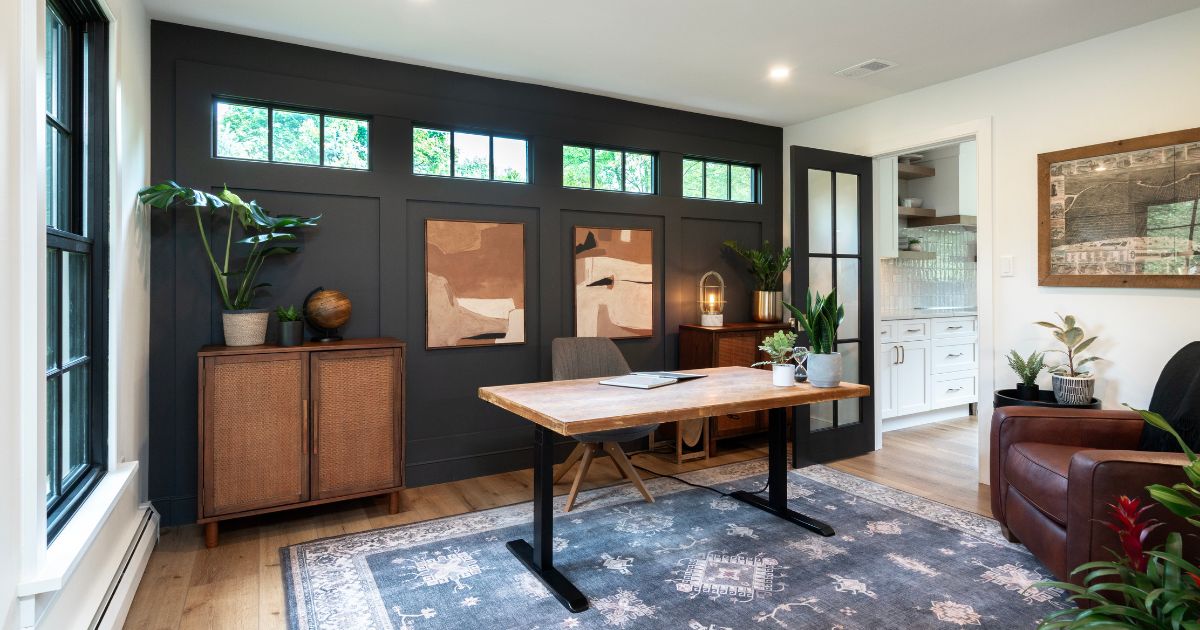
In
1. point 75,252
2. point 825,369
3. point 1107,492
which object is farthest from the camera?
point 825,369

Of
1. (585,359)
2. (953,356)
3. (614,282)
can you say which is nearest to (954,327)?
(953,356)

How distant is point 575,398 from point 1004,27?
2738mm

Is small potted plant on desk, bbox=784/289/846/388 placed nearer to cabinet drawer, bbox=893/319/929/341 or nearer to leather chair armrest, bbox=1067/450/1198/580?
leather chair armrest, bbox=1067/450/1198/580

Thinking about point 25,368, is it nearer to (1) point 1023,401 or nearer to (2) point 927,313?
(1) point 1023,401

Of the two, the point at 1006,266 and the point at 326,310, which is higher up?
the point at 1006,266

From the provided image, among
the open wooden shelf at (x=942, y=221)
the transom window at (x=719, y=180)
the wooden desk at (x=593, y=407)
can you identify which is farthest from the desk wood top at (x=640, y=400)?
the open wooden shelf at (x=942, y=221)

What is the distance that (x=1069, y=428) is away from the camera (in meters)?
2.68

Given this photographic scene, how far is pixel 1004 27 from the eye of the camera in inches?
123

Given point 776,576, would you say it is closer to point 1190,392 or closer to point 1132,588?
point 1132,588

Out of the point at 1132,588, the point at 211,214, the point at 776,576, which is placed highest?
the point at 211,214

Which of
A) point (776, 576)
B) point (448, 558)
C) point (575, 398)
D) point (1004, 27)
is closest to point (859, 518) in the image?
point (776, 576)

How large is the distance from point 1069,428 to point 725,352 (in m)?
2.02

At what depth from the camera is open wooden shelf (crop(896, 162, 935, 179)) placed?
5.62 meters

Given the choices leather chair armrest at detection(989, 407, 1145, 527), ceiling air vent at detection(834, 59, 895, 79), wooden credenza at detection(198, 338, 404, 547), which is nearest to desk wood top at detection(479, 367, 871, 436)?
leather chair armrest at detection(989, 407, 1145, 527)
